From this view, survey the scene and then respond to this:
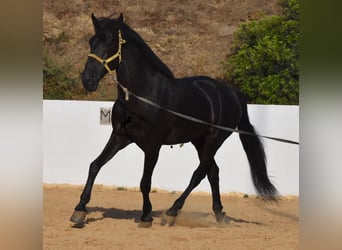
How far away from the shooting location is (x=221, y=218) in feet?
29.5

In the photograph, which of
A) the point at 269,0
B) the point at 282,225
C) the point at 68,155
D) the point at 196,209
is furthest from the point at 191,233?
the point at 269,0

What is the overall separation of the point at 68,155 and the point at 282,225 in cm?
234

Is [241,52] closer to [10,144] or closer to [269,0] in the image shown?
[269,0]

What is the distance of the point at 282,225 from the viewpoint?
8852 millimetres

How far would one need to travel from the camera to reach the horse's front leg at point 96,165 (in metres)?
9.02

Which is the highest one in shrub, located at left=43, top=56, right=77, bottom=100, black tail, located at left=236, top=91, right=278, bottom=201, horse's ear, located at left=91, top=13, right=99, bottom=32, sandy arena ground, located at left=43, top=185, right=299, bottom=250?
horse's ear, located at left=91, top=13, right=99, bottom=32

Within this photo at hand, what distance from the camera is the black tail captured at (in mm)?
8898

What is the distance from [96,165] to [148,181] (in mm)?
567

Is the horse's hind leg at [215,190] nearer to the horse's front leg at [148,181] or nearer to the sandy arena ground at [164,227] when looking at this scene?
the sandy arena ground at [164,227]

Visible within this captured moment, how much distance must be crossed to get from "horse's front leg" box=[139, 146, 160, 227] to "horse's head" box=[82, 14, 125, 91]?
932 millimetres

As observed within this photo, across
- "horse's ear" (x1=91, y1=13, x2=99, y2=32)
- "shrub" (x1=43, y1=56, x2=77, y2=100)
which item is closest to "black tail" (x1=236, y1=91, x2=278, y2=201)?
"horse's ear" (x1=91, y1=13, x2=99, y2=32)

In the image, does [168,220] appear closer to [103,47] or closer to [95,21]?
[103,47]

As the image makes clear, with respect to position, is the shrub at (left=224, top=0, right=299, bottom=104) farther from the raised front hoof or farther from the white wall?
the raised front hoof

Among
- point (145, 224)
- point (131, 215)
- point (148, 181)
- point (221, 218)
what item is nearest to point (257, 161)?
point (221, 218)
